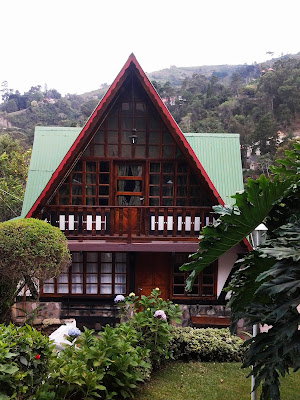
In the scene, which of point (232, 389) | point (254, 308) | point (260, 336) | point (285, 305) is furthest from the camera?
point (232, 389)

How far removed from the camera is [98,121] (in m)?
10.0

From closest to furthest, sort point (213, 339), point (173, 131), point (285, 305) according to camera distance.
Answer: point (285, 305)
point (213, 339)
point (173, 131)

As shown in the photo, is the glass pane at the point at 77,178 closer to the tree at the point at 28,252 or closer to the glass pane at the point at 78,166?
the glass pane at the point at 78,166

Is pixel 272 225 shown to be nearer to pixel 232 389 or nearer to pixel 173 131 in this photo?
pixel 232 389

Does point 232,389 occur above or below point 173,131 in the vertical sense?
Answer: below

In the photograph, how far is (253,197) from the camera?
3.74 meters

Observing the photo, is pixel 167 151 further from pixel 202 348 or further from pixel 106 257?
pixel 202 348

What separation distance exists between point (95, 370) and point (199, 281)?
6200 millimetres

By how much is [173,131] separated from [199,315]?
4.68m

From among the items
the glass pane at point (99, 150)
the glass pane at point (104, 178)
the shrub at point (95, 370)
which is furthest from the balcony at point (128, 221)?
the shrub at point (95, 370)

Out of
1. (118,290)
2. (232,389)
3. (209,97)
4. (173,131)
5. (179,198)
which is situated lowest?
(232,389)

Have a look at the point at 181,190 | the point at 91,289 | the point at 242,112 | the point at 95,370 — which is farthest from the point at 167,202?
the point at 242,112

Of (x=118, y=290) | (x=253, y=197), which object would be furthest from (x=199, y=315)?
(x=253, y=197)

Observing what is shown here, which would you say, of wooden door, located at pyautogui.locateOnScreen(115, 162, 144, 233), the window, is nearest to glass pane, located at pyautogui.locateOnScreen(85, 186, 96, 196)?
wooden door, located at pyautogui.locateOnScreen(115, 162, 144, 233)
